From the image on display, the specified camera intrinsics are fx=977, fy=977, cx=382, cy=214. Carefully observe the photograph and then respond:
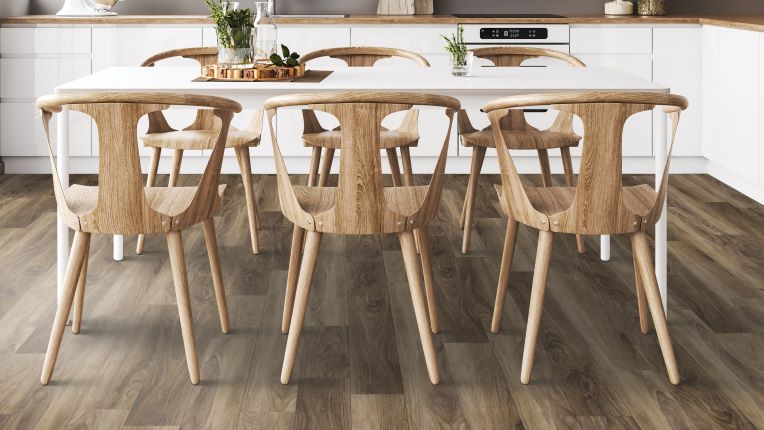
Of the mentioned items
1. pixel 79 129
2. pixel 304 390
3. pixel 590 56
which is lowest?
pixel 304 390

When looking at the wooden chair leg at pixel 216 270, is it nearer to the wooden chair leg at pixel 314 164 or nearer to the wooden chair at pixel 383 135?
the wooden chair at pixel 383 135

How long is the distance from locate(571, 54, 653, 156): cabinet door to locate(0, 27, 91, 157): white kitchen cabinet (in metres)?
2.91

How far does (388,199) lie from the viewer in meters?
2.76

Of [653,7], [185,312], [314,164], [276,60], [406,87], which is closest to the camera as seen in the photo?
[185,312]

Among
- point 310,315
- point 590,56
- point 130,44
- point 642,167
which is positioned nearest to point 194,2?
point 130,44

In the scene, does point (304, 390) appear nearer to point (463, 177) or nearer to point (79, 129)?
point (463, 177)

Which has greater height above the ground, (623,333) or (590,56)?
(590,56)

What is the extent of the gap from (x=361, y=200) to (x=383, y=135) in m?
1.32

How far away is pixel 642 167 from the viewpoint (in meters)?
5.87

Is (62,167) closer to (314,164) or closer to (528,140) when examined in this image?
(314,164)

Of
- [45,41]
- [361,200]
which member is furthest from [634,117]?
[361,200]

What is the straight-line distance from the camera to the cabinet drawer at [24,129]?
564 cm

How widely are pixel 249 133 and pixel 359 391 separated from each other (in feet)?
5.15

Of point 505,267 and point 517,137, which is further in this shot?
point 517,137
